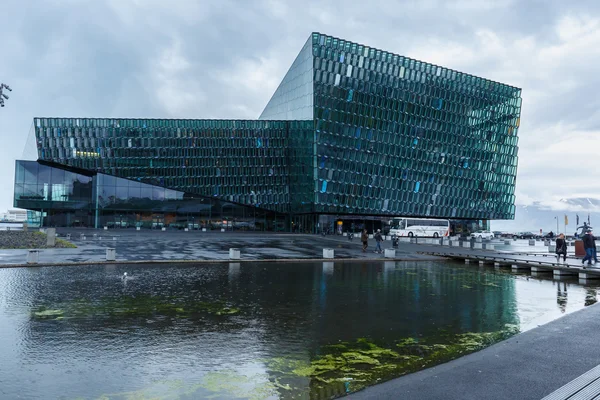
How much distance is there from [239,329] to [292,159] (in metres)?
73.8

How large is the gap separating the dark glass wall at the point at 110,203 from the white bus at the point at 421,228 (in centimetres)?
2895

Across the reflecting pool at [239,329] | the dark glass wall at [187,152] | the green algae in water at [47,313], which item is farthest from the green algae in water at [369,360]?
the dark glass wall at [187,152]

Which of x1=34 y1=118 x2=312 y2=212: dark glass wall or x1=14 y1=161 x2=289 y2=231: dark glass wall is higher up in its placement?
x1=34 y1=118 x2=312 y2=212: dark glass wall

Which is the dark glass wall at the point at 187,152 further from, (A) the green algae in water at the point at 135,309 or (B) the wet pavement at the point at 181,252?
(A) the green algae in water at the point at 135,309

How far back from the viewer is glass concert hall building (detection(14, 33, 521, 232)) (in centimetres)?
7762

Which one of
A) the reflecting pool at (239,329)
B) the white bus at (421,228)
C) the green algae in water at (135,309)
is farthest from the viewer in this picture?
the white bus at (421,228)

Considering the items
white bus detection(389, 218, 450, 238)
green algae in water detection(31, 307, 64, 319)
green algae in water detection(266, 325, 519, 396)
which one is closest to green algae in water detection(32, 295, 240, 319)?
green algae in water detection(31, 307, 64, 319)

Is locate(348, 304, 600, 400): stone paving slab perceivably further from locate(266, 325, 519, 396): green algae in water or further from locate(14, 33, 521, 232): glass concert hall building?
locate(14, 33, 521, 232): glass concert hall building

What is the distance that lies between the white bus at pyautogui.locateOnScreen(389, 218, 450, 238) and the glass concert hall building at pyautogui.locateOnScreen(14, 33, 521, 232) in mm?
8125

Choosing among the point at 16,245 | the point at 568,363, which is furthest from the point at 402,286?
the point at 16,245

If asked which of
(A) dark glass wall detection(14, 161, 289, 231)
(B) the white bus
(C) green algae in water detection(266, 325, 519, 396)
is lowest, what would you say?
(C) green algae in water detection(266, 325, 519, 396)

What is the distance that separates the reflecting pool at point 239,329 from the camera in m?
7.12

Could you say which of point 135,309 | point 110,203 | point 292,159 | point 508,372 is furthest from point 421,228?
point 508,372

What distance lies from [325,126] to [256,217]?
23.0 m
